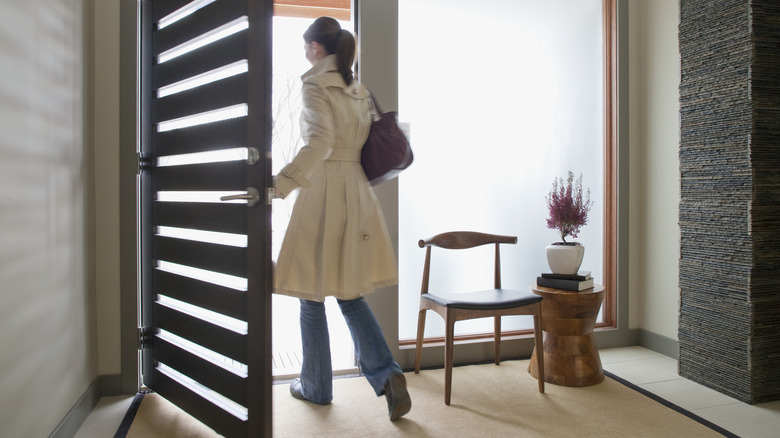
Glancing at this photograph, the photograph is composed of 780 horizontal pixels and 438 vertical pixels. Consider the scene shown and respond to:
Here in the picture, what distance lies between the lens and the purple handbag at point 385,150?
220cm

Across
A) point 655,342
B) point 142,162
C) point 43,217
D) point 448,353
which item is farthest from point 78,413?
point 655,342

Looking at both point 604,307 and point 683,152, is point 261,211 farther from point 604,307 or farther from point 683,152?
point 604,307

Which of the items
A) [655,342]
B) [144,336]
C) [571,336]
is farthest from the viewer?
[655,342]

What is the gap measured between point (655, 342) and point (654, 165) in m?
1.06

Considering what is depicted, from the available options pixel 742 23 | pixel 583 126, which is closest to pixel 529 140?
pixel 583 126

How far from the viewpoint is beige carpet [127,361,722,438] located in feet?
6.99

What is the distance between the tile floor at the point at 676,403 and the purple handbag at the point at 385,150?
146cm

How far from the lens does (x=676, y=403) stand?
243cm

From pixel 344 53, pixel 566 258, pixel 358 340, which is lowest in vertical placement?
pixel 358 340

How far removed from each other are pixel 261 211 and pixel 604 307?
2.43 meters

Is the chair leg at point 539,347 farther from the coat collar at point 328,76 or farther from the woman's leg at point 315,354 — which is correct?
the coat collar at point 328,76

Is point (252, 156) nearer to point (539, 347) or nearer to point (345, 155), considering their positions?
point (345, 155)

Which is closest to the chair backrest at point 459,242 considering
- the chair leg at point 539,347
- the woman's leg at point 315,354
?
the chair leg at point 539,347

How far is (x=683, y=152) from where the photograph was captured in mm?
2766
